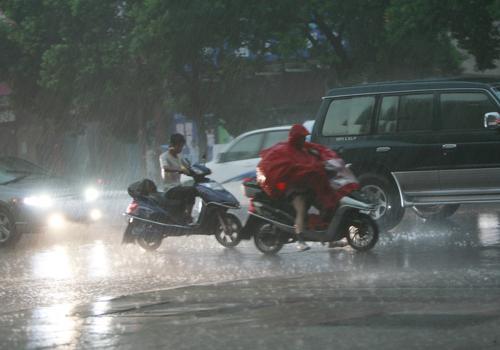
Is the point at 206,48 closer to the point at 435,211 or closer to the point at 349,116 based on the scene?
the point at 435,211

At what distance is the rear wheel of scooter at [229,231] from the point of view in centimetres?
1407

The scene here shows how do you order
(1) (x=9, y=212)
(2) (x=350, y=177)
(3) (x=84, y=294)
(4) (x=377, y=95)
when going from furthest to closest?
(1) (x=9, y=212)
(4) (x=377, y=95)
(2) (x=350, y=177)
(3) (x=84, y=294)

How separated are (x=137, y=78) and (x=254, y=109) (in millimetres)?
4397

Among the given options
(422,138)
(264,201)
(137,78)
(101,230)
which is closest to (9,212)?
(101,230)

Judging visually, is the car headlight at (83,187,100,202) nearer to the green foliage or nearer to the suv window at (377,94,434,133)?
the suv window at (377,94,434,133)

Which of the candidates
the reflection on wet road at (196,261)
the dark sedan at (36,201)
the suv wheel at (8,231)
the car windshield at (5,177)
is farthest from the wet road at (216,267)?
the car windshield at (5,177)

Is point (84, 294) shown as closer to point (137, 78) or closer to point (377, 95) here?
point (377, 95)

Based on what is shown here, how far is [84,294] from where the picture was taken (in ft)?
32.3

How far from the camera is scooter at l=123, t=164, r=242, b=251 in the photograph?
14102 millimetres

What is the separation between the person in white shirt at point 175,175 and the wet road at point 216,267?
66 centimetres

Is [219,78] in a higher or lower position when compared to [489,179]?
higher

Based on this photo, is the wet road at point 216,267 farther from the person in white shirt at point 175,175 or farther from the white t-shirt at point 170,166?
the white t-shirt at point 170,166

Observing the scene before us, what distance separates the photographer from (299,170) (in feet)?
40.5

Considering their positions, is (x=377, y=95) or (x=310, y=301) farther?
(x=377, y=95)
